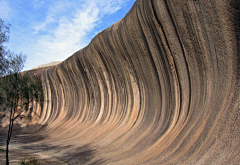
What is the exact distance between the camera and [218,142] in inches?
181

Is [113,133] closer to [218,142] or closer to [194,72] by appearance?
[194,72]

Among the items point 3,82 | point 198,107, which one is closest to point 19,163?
point 3,82

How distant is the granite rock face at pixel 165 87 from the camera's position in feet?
16.4

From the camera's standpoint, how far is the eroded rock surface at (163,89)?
5.02 metres

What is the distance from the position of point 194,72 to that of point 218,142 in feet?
7.24

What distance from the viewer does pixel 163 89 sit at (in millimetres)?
7719

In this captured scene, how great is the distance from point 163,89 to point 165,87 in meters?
0.14

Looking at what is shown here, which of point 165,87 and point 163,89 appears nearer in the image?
point 165,87

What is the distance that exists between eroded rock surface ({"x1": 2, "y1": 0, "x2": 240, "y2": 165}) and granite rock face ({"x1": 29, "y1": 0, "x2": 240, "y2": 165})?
2 centimetres

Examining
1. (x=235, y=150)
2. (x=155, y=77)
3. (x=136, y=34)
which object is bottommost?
(x=235, y=150)

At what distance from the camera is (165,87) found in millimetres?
7602

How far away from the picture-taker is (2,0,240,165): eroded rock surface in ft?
16.5

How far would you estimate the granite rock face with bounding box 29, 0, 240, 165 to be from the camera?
500cm

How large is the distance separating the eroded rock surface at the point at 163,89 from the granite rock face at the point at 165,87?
2 cm
